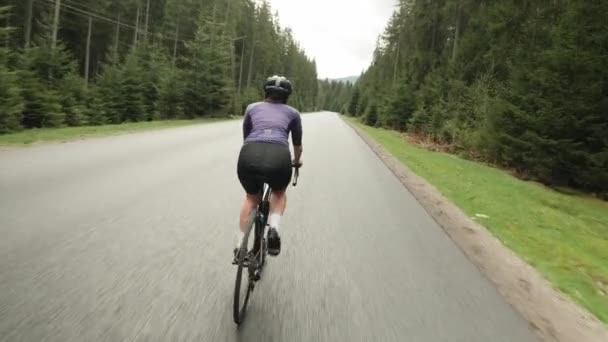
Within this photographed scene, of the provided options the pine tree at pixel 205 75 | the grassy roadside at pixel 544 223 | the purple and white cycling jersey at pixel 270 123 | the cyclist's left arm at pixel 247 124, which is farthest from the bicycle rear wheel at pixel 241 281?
the pine tree at pixel 205 75

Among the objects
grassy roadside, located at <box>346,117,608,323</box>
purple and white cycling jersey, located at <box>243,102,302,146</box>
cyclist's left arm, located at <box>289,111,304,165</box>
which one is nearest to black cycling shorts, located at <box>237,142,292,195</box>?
purple and white cycling jersey, located at <box>243,102,302,146</box>

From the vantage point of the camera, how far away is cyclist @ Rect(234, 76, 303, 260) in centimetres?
327

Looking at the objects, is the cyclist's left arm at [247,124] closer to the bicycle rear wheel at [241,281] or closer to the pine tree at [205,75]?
the bicycle rear wheel at [241,281]

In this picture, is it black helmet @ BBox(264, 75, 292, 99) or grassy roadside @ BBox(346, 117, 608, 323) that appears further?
grassy roadside @ BBox(346, 117, 608, 323)

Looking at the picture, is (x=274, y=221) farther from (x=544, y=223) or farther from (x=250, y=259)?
(x=544, y=223)

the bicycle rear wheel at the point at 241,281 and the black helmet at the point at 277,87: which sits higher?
the black helmet at the point at 277,87

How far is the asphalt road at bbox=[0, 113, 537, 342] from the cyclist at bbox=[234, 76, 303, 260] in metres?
0.66

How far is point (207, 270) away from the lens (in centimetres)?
377

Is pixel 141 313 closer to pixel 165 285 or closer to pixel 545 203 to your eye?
pixel 165 285

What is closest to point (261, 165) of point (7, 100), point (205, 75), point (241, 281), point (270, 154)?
point (270, 154)

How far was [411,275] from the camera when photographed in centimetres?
404

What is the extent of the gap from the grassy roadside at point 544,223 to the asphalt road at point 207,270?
117 cm

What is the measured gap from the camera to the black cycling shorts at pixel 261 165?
3.25 meters

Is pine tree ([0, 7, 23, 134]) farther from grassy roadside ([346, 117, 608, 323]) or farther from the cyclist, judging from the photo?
grassy roadside ([346, 117, 608, 323])
